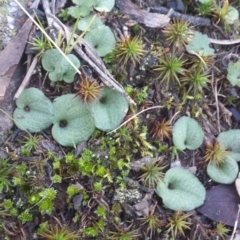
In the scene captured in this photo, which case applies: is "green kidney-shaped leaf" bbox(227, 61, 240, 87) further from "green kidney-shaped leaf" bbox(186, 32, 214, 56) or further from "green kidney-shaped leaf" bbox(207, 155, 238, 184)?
"green kidney-shaped leaf" bbox(207, 155, 238, 184)

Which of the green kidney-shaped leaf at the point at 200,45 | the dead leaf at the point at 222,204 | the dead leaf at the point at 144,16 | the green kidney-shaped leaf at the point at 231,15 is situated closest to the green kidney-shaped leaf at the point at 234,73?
the green kidney-shaped leaf at the point at 200,45

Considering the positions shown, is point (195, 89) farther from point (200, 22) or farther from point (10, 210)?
point (10, 210)

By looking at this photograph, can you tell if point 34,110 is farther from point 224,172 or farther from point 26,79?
point 224,172

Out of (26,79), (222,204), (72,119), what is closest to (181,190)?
(222,204)

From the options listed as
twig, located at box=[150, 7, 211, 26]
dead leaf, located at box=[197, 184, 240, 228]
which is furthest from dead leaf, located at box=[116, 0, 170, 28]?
dead leaf, located at box=[197, 184, 240, 228]

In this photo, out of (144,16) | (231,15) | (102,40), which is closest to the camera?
(102,40)

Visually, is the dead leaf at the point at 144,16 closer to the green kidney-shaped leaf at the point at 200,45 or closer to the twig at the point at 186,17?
the twig at the point at 186,17

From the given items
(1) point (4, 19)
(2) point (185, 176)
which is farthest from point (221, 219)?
(1) point (4, 19)
